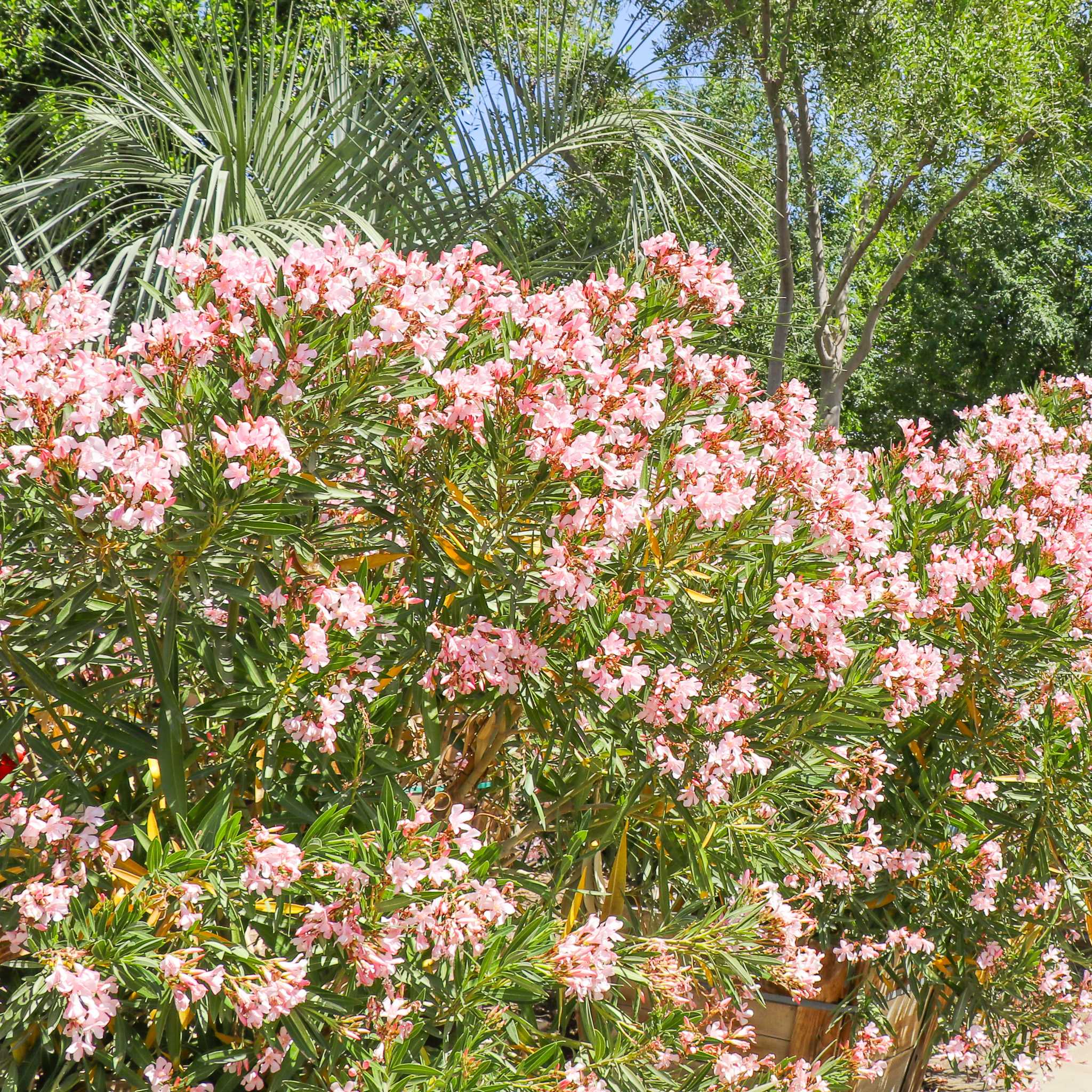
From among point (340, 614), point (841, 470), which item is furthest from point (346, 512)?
point (841, 470)

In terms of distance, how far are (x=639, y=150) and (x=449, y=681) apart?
288cm

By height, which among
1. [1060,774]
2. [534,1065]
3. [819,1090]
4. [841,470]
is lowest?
[819,1090]

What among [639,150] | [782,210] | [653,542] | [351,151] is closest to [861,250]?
[782,210]

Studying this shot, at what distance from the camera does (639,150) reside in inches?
168

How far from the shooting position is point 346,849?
172 centimetres

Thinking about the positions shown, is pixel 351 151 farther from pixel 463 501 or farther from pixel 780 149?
pixel 780 149

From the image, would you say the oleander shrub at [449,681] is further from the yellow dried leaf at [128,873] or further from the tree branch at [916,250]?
the tree branch at [916,250]

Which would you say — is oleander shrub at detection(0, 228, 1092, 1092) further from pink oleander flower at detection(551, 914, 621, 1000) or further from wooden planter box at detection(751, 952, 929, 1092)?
wooden planter box at detection(751, 952, 929, 1092)

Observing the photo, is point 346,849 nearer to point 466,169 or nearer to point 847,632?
point 847,632

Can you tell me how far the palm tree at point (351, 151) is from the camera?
3.49 metres

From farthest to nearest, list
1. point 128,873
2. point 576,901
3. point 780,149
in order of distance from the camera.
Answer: point 780,149, point 576,901, point 128,873

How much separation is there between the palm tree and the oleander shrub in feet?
4.11

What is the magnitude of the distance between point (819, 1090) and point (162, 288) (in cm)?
281

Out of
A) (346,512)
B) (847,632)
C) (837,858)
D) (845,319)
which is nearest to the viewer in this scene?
(346,512)
